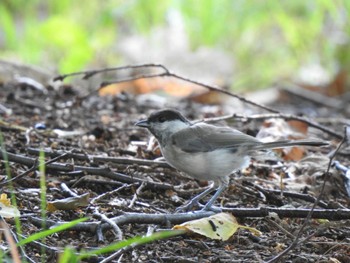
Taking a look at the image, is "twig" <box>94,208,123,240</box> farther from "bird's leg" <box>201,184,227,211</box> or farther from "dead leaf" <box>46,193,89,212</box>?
"bird's leg" <box>201,184,227,211</box>

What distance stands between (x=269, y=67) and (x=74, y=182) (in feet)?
20.9

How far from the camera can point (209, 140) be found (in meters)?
3.64

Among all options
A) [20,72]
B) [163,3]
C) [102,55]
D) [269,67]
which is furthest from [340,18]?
[20,72]

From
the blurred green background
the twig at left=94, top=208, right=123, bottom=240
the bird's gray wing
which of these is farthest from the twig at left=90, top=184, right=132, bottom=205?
the blurred green background

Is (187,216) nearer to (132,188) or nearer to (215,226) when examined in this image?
(215,226)

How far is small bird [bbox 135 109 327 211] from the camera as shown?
137 inches

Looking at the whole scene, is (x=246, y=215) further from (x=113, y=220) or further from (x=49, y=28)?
(x=49, y=28)

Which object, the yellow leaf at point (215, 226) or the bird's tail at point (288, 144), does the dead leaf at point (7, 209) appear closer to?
the yellow leaf at point (215, 226)

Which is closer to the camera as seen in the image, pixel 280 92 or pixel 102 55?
pixel 280 92

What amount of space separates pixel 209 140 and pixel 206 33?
14.6ft

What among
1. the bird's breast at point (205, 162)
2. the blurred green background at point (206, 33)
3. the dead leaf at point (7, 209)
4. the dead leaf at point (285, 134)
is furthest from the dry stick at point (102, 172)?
the blurred green background at point (206, 33)

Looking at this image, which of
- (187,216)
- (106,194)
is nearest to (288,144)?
(187,216)

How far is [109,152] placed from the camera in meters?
4.20

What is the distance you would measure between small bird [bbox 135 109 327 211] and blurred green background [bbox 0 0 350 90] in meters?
3.71
